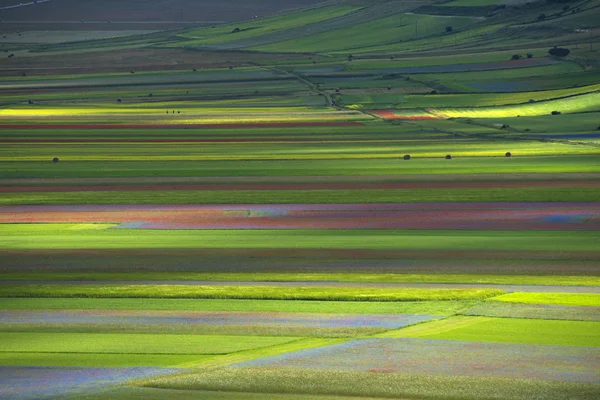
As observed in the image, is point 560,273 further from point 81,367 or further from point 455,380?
point 81,367

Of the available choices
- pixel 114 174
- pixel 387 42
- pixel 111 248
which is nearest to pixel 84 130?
pixel 114 174

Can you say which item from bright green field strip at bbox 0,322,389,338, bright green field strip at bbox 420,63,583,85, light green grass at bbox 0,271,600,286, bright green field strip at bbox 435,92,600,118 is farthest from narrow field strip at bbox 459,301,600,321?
bright green field strip at bbox 420,63,583,85

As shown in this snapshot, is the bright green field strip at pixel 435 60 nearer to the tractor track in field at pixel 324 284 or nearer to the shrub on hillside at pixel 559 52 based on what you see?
A: the shrub on hillside at pixel 559 52

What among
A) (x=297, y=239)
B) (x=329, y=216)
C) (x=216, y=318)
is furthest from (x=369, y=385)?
(x=329, y=216)

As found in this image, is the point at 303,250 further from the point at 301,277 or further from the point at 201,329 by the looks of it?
the point at 201,329

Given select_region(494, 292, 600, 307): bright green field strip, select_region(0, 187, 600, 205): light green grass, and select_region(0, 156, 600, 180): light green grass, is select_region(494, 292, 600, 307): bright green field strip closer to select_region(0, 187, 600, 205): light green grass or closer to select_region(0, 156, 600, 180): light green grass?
select_region(0, 187, 600, 205): light green grass
